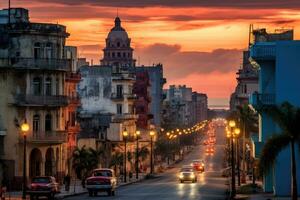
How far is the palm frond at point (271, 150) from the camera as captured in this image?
193 ft

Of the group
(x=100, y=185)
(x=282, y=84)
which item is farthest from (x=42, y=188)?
(x=282, y=84)

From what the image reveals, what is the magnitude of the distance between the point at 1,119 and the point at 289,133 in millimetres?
38787

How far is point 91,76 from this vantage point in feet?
488

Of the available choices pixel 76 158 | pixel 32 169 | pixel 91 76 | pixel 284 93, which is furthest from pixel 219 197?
pixel 91 76

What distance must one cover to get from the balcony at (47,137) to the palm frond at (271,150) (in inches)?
1419

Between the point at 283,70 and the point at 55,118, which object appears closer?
→ the point at 283,70

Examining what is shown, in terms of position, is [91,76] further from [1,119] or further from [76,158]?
[1,119]

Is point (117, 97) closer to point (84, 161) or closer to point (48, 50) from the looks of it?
point (84, 161)

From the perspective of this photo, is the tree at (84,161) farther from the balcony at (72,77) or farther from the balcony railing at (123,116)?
the balcony railing at (123,116)

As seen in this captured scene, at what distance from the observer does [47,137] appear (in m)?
92.6

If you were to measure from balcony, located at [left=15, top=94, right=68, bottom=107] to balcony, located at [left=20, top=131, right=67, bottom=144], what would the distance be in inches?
100

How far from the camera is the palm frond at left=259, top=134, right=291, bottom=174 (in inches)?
2314

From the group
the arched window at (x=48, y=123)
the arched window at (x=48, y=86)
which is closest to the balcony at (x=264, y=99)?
the arched window at (x=48, y=86)

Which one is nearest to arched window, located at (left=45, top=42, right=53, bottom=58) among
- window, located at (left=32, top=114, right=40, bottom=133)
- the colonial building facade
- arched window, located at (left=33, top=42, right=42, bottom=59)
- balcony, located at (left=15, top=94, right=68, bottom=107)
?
the colonial building facade
